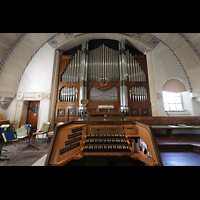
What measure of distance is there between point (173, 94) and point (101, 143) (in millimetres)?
5471

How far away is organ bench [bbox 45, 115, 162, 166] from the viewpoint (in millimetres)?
1389

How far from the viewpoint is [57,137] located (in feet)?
4.78

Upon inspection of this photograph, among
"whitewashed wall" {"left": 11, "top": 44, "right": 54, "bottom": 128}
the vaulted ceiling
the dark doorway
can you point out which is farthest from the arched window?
the dark doorway

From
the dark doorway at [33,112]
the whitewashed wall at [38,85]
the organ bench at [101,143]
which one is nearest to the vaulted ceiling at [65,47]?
the whitewashed wall at [38,85]

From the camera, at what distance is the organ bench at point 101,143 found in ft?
4.56

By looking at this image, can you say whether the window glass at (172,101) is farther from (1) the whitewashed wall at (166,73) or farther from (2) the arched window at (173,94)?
(1) the whitewashed wall at (166,73)

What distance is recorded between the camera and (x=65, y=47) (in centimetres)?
590

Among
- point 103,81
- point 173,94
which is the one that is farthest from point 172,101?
point 103,81

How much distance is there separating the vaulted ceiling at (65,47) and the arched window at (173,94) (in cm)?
49

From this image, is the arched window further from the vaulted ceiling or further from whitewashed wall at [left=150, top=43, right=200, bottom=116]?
the vaulted ceiling

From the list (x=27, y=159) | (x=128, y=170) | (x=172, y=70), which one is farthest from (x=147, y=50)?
(x=27, y=159)

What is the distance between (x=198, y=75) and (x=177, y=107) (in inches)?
70.8

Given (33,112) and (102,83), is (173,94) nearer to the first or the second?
(102,83)

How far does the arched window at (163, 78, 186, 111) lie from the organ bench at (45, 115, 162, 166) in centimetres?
399
